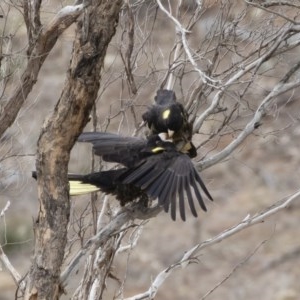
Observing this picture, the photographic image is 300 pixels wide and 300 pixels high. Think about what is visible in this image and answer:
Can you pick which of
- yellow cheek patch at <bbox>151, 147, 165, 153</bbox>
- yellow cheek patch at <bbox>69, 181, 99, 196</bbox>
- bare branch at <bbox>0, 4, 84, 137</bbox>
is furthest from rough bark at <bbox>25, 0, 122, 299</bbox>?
bare branch at <bbox>0, 4, 84, 137</bbox>

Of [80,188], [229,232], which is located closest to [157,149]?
[80,188]

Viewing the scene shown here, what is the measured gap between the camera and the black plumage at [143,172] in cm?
512

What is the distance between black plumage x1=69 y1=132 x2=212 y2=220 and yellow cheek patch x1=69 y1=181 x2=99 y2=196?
11 mm

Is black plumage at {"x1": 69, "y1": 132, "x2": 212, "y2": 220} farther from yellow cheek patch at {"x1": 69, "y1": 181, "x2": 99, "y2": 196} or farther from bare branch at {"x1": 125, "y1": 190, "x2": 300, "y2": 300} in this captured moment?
bare branch at {"x1": 125, "y1": 190, "x2": 300, "y2": 300}

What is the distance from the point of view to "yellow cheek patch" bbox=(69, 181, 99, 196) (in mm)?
5457

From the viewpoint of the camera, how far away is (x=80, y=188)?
552 centimetres

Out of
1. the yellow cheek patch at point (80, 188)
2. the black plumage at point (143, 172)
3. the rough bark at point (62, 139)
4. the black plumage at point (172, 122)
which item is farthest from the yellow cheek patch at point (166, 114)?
the rough bark at point (62, 139)

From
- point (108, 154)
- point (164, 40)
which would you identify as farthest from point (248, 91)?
point (164, 40)

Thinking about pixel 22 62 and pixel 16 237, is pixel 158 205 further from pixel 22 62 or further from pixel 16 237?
pixel 16 237

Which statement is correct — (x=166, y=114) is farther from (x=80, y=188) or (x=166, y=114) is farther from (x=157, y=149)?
(x=80, y=188)

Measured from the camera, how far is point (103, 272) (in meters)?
5.73

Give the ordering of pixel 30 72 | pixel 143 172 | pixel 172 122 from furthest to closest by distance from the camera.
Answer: pixel 30 72 < pixel 172 122 < pixel 143 172

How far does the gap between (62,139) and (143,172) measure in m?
0.56

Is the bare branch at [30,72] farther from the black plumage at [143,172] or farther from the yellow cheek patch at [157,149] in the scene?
the yellow cheek patch at [157,149]
